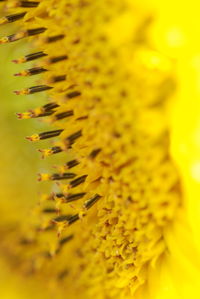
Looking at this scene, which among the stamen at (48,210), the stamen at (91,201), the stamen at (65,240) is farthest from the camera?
the stamen at (48,210)

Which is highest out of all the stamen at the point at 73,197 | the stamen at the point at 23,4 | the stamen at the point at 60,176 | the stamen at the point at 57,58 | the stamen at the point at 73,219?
the stamen at the point at 23,4

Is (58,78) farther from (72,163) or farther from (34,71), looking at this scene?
(72,163)

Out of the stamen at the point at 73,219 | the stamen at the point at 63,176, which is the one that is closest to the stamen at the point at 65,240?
the stamen at the point at 73,219

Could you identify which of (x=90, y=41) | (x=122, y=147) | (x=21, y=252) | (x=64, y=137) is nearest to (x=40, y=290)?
(x=21, y=252)

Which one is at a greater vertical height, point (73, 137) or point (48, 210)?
point (73, 137)

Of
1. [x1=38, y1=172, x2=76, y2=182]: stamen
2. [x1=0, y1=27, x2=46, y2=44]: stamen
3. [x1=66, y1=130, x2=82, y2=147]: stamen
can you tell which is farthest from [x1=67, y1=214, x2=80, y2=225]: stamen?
[x1=0, y1=27, x2=46, y2=44]: stamen

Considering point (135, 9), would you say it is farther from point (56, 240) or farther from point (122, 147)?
point (56, 240)

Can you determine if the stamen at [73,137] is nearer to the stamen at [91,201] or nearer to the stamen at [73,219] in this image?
the stamen at [91,201]

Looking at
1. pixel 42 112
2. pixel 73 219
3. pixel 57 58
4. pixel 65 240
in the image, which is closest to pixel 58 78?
pixel 57 58

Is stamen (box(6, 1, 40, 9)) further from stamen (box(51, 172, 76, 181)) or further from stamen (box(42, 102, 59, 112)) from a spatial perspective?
stamen (box(51, 172, 76, 181))
